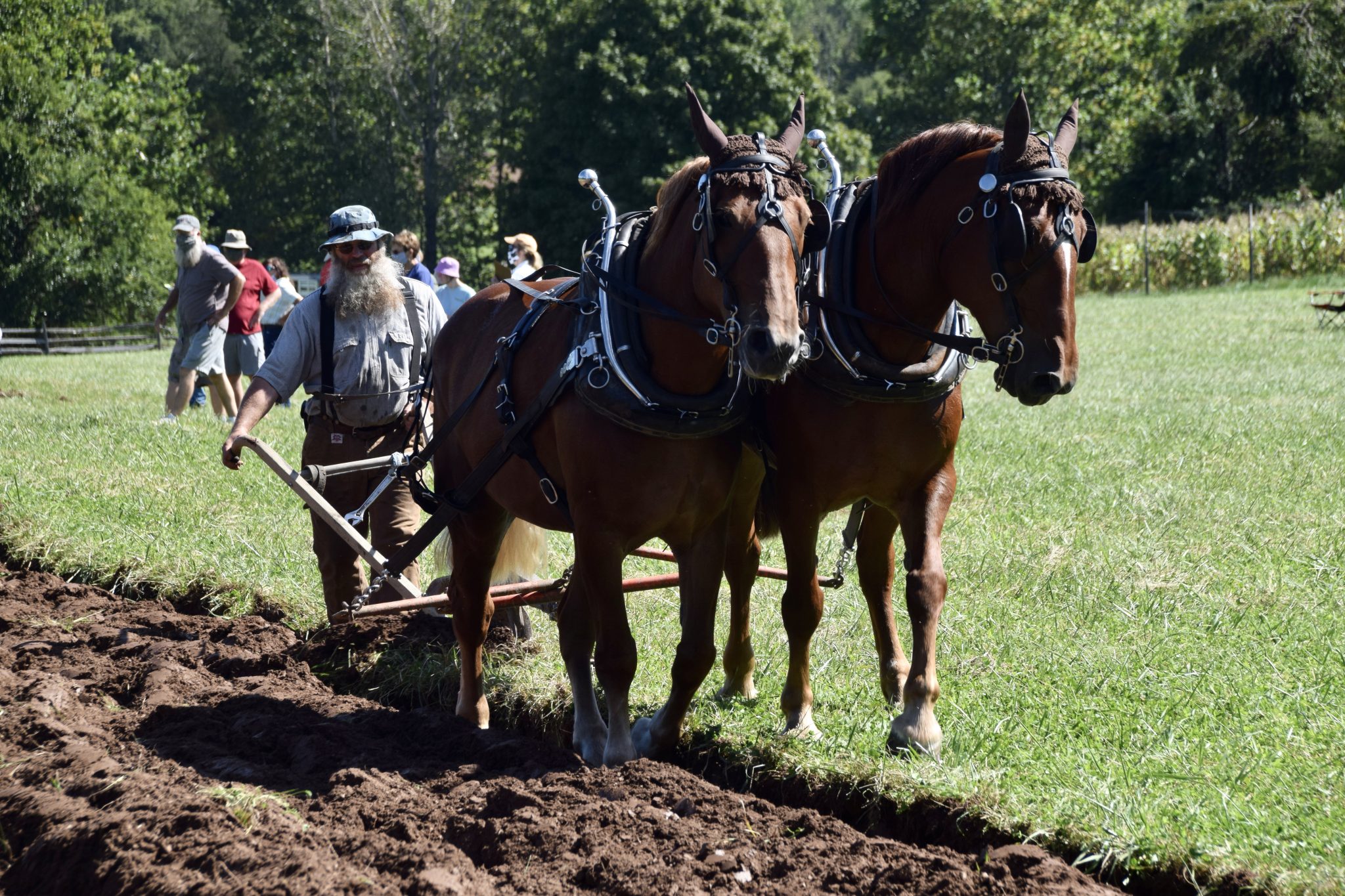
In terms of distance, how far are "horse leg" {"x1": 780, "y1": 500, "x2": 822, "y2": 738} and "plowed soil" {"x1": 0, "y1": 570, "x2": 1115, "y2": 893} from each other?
0.64 meters

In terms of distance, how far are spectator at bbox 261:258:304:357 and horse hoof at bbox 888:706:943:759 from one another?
12.5 metres

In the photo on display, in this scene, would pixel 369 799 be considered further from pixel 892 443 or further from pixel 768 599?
pixel 768 599

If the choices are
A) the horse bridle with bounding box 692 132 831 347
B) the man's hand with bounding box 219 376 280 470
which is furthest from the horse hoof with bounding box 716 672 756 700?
the man's hand with bounding box 219 376 280 470

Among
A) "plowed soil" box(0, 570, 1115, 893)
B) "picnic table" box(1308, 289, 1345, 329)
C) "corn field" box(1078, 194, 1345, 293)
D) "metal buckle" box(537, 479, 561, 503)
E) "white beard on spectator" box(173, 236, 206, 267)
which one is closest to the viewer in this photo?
"plowed soil" box(0, 570, 1115, 893)

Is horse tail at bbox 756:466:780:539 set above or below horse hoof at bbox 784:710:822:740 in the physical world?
above

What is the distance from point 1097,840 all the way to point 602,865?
53.5 inches

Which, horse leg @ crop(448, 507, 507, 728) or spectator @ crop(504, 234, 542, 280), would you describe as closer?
horse leg @ crop(448, 507, 507, 728)

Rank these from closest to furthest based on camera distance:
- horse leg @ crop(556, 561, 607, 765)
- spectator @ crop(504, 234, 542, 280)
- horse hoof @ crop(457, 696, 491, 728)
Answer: horse leg @ crop(556, 561, 607, 765) → horse hoof @ crop(457, 696, 491, 728) → spectator @ crop(504, 234, 542, 280)

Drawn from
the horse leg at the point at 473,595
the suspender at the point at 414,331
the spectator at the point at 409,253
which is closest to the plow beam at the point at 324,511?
the horse leg at the point at 473,595

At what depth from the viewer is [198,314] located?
1317cm

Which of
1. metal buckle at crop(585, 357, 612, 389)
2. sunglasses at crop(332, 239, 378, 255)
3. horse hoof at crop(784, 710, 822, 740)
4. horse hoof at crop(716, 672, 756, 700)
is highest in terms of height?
sunglasses at crop(332, 239, 378, 255)

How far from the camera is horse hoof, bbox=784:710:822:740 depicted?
475 centimetres

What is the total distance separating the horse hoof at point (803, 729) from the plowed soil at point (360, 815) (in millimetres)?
538

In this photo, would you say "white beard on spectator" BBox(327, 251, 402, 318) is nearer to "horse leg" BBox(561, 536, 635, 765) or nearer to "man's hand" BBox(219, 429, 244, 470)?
"man's hand" BBox(219, 429, 244, 470)
